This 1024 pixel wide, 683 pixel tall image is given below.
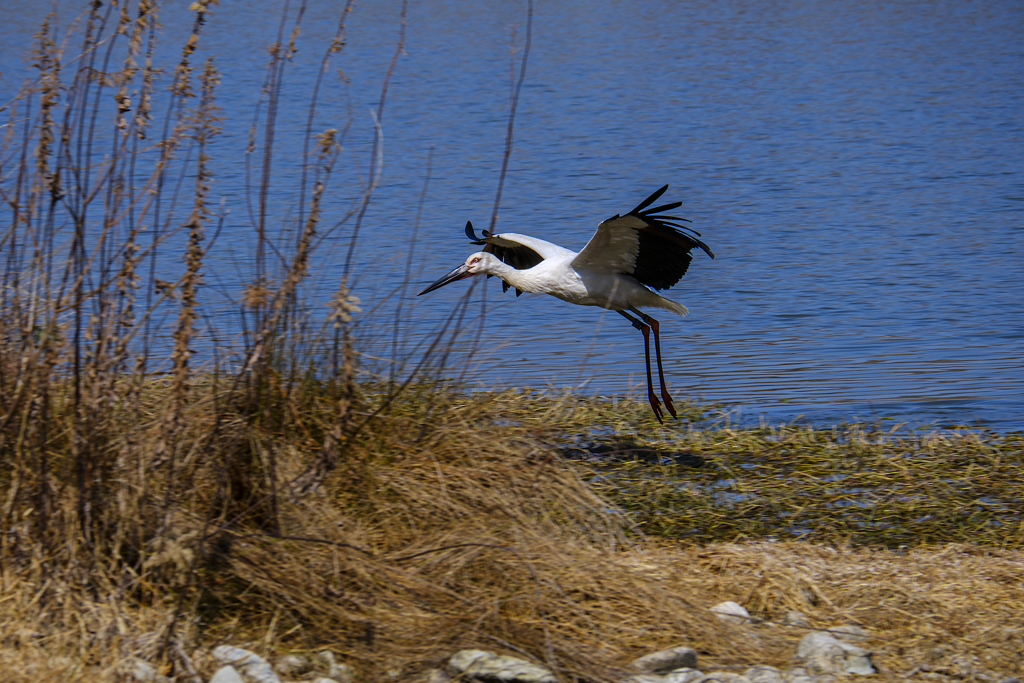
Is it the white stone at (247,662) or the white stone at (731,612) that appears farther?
the white stone at (731,612)

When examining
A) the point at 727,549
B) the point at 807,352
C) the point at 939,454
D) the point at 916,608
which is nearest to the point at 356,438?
the point at 727,549

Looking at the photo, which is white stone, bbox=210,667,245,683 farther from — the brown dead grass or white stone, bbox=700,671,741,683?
white stone, bbox=700,671,741,683

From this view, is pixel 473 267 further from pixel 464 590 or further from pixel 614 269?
pixel 464 590

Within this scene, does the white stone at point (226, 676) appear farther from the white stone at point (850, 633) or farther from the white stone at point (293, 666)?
the white stone at point (850, 633)

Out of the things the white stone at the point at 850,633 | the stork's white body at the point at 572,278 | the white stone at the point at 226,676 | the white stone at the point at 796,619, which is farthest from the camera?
the stork's white body at the point at 572,278

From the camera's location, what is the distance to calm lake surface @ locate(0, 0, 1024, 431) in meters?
6.70

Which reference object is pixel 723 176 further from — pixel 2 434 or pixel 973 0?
pixel 973 0

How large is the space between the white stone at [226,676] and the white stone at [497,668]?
0.57 metres

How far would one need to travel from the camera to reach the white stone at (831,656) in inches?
128

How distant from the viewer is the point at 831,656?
10.8 feet

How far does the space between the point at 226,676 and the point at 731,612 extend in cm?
149

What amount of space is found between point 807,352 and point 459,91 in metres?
11.5

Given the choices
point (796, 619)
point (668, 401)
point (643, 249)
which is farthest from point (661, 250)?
point (796, 619)

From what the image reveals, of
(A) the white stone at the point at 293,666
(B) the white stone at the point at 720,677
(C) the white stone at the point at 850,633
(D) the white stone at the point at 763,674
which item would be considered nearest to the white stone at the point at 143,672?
(A) the white stone at the point at 293,666
